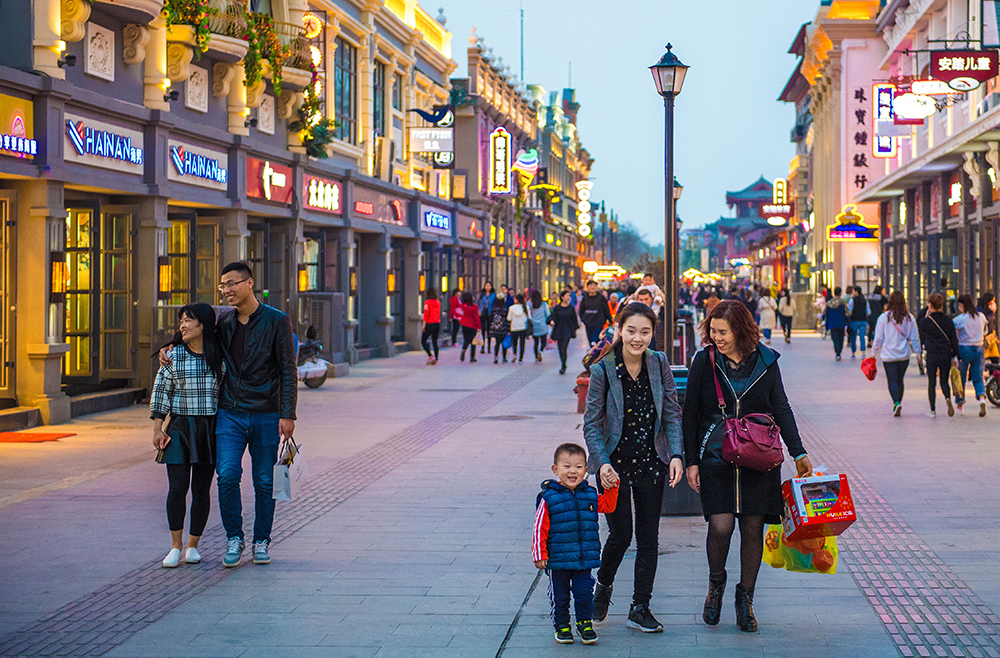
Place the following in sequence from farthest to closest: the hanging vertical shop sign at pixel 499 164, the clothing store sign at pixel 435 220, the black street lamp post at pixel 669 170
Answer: the hanging vertical shop sign at pixel 499 164
the clothing store sign at pixel 435 220
the black street lamp post at pixel 669 170

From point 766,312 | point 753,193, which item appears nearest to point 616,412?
point 766,312

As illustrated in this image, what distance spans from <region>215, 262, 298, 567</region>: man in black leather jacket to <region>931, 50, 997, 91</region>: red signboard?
17.4 metres

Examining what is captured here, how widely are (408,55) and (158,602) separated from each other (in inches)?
1174

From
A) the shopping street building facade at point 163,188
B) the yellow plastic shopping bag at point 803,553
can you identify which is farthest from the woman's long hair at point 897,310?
the yellow plastic shopping bag at point 803,553

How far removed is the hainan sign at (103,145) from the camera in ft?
50.6

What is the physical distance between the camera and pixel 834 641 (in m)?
5.88

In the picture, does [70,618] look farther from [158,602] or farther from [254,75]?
[254,75]

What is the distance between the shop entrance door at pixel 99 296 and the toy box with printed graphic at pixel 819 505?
12965mm

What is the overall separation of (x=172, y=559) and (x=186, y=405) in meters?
0.92

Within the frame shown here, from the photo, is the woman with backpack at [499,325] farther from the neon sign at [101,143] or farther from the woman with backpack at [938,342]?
the woman with backpack at [938,342]

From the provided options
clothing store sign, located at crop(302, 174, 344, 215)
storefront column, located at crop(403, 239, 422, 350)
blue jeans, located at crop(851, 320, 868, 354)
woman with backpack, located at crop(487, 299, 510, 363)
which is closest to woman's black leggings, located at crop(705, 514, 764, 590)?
clothing store sign, located at crop(302, 174, 344, 215)

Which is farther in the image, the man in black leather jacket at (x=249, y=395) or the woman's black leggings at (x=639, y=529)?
the man in black leather jacket at (x=249, y=395)

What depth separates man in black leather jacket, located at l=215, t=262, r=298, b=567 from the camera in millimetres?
7598

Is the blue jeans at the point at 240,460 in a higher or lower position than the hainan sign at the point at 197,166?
lower
